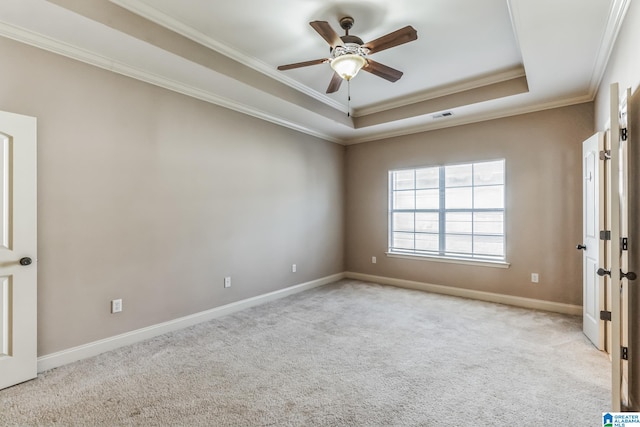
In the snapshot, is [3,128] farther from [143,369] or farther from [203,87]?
[143,369]

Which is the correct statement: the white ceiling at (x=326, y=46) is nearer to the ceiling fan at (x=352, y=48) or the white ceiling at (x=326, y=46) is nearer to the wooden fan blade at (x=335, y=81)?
the ceiling fan at (x=352, y=48)

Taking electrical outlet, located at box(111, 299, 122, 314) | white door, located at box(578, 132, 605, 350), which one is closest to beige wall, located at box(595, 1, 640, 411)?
white door, located at box(578, 132, 605, 350)

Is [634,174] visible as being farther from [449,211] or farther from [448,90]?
[449,211]

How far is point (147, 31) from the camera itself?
258cm

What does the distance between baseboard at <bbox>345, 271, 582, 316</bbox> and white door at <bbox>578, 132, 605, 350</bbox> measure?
2.18 ft

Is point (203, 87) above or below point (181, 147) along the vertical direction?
above

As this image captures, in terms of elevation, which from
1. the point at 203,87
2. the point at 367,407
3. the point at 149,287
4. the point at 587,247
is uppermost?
the point at 203,87

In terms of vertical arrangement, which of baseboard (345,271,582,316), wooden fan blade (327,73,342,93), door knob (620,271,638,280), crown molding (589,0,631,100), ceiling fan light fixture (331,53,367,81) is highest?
crown molding (589,0,631,100)

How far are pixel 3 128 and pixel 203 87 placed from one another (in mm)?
1781

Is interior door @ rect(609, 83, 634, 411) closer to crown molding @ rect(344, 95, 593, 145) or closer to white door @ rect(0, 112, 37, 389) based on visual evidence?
crown molding @ rect(344, 95, 593, 145)

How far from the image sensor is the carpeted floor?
1.96 meters

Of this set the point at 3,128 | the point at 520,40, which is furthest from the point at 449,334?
the point at 3,128

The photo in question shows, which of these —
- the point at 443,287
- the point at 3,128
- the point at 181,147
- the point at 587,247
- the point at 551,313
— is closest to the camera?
the point at 3,128

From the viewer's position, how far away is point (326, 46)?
3.12 meters
